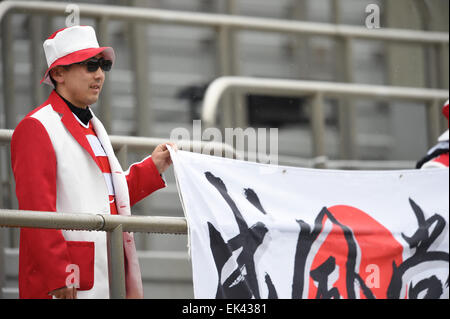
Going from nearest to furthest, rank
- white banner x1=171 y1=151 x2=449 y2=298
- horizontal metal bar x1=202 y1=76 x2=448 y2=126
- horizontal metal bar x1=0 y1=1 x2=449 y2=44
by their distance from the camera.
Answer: white banner x1=171 y1=151 x2=449 y2=298
horizontal metal bar x1=202 y1=76 x2=448 y2=126
horizontal metal bar x1=0 y1=1 x2=449 y2=44

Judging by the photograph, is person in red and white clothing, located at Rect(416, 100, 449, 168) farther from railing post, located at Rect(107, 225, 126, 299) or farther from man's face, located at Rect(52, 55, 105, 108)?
railing post, located at Rect(107, 225, 126, 299)

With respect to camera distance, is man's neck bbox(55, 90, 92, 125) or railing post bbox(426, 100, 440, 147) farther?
railing post bbox(426, 100, 440, 147)

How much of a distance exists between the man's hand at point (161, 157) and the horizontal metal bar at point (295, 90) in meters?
1.10

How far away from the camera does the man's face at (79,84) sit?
13.5ft

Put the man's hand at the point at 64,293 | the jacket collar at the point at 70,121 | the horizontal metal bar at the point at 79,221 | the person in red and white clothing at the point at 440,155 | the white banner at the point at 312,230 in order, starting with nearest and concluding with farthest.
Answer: the horizontal metal bar at the point at 79,221, the man's hand at the point at 64,293, the jacket collar at the point at 70,121, the white banner at the point at 312,230, the person in red and white clothing at the point at 440,155

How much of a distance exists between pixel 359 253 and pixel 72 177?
1.50 metres

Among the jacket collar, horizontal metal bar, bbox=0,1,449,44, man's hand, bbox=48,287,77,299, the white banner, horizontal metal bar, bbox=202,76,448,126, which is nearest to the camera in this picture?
man's hand, bbox=48,287,77,299

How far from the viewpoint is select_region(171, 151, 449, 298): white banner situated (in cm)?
429

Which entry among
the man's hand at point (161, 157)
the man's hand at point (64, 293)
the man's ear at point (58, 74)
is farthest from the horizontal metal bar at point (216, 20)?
the man's hand at point (64, 293)

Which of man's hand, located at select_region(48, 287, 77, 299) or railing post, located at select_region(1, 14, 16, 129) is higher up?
railing post, located at select_region(1, 14, 16, 129)

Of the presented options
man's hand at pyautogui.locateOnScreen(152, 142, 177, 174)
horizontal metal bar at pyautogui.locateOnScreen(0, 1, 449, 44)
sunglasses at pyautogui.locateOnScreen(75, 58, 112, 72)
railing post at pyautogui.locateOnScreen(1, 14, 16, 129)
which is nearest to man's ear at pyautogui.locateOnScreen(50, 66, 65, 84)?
sunglasses at pyautogui.locateOnScreen(75, 58, 112, 72)

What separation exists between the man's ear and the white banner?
1.97 ft

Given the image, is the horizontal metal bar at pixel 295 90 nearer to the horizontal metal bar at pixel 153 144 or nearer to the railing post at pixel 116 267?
the horizontal metal bar at pixel 153 144
